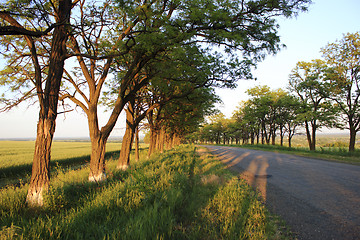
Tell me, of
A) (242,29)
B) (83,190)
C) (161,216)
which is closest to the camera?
(161,216)

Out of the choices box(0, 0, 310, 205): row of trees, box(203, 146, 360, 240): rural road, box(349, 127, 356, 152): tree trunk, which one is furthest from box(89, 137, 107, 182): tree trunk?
box(349, 127, 356, 152): tree trunk

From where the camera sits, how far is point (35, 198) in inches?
175

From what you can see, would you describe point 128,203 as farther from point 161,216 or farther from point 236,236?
point 236,236

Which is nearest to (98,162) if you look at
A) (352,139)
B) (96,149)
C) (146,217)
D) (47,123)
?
(96,149)

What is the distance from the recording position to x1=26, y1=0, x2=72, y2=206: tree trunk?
4551 millimetres

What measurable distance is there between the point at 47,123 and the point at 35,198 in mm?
2145

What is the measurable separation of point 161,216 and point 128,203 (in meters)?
1.15

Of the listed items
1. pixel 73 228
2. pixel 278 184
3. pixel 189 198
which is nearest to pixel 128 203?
pixel 73 228

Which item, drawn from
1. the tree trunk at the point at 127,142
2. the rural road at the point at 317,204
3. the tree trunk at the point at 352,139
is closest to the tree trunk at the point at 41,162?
the tree trunk at the point at 127,142

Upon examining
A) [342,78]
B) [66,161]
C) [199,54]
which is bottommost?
[66,161]

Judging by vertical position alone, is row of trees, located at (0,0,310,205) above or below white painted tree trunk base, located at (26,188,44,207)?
above

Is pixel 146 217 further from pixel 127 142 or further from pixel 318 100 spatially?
pixel 318 100

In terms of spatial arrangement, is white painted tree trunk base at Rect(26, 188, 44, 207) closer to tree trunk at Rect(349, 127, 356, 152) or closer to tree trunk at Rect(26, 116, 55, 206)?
tree trunk at Rect(26, 116, 55, 206)

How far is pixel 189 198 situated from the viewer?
4.37 meters
